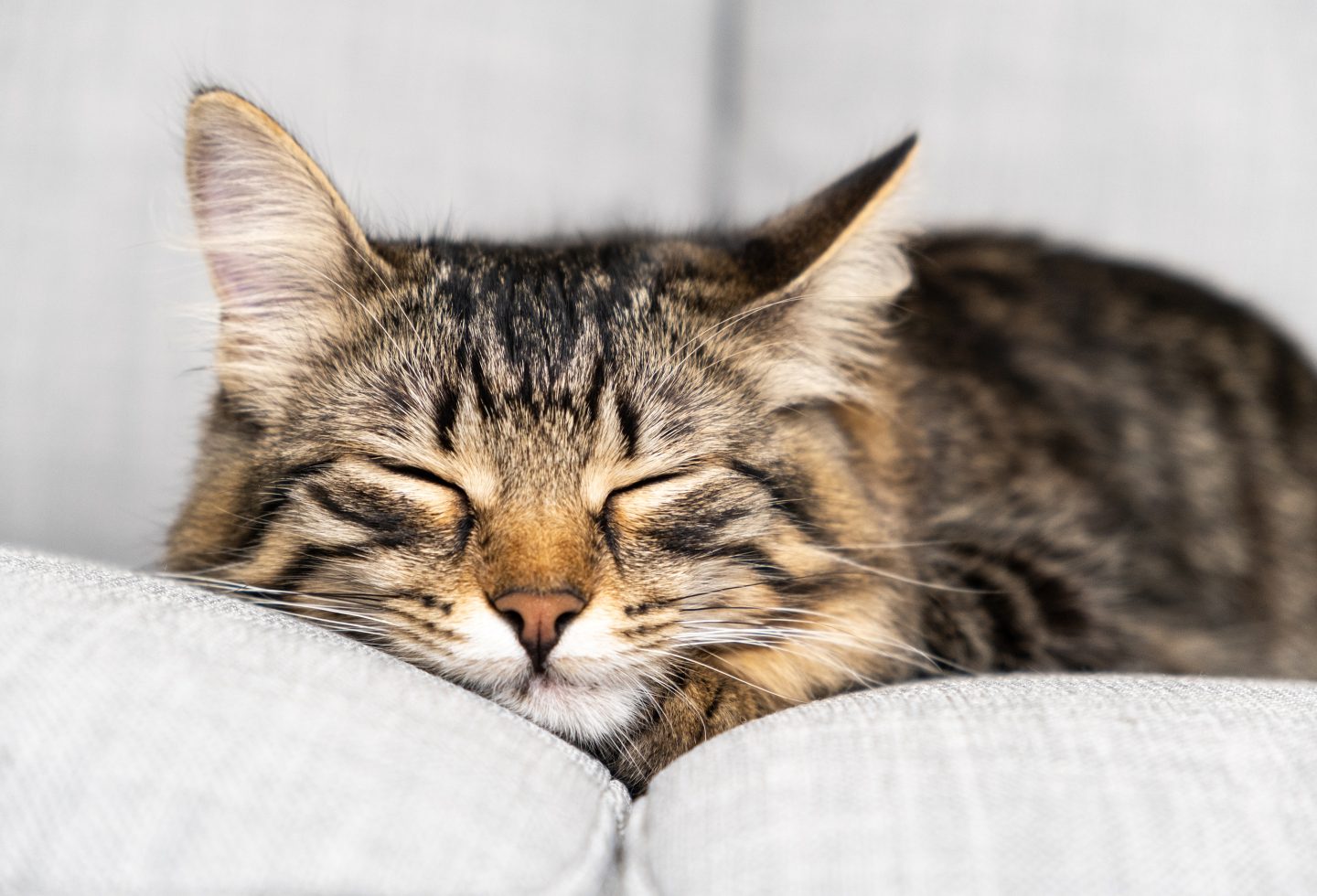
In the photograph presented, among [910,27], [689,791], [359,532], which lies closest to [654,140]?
[910,27]

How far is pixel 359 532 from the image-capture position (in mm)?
1051

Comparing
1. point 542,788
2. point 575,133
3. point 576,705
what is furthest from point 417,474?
point 575,133

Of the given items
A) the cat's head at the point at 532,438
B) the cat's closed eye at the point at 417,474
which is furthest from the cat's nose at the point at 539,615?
the cat's closed eye at the point at 417,474

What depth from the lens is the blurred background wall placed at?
1.71 meters

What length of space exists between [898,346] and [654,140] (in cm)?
96

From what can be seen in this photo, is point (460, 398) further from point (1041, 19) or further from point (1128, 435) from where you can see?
point (1041, 19)

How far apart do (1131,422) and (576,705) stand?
108cm

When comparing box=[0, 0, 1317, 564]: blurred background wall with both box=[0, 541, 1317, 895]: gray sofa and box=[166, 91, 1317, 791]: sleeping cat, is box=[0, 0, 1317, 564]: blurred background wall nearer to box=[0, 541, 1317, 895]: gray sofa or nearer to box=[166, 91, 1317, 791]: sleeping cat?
box=[166, 91, 1317, 791]: sleeping cat

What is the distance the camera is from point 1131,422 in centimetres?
165

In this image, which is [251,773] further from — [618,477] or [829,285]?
[829,285]

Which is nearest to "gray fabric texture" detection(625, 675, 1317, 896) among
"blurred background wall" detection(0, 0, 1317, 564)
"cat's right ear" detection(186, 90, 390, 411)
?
"cat's right ear" detection(186, 90, 390, 411)

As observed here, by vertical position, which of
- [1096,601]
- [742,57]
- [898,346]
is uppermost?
[742,57]

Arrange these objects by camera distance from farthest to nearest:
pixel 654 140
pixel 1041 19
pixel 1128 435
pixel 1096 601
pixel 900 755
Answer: pixel 654 140 → pixel 1041 19 → pixel 1128 435 → pixel 1096 601 → pixel 900 755

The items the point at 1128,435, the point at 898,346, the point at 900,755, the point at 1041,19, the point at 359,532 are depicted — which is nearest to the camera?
the point at 900,755
